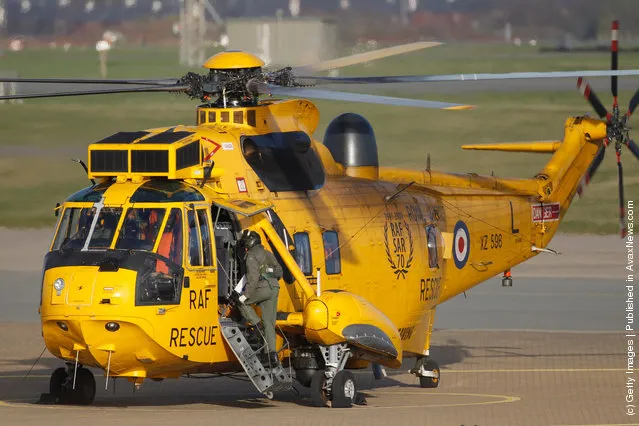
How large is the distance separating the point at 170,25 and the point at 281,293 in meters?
59.4

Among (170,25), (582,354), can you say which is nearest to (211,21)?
(170,25)

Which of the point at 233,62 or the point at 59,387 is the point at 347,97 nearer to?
the point at 233,62

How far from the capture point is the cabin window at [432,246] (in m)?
19.2

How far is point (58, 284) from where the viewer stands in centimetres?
1537

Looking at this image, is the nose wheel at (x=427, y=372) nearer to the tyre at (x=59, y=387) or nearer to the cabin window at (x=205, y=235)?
the cabin window at (x=205, y=235)

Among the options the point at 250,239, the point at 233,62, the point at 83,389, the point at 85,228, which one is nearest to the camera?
the point at 85,228

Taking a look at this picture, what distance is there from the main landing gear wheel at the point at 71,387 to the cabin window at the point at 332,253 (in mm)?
2989

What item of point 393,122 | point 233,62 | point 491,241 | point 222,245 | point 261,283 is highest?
point 233,62

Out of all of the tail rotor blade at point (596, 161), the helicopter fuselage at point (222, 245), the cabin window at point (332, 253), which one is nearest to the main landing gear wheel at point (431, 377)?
the helicopter fuselage at point (222, 245)

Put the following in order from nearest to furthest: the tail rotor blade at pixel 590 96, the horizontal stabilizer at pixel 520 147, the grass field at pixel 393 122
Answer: the tail rotor blade at pixel 590 96
the horizontal stabilizer at pixel 520 147
the grass field at pixel 393 122

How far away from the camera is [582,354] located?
2198 centimetres

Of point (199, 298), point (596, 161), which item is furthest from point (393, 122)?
point (199, 298)

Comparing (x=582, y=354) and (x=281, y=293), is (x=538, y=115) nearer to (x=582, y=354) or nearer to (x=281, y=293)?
(x=582, y=354)

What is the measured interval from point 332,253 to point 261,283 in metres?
1.50
